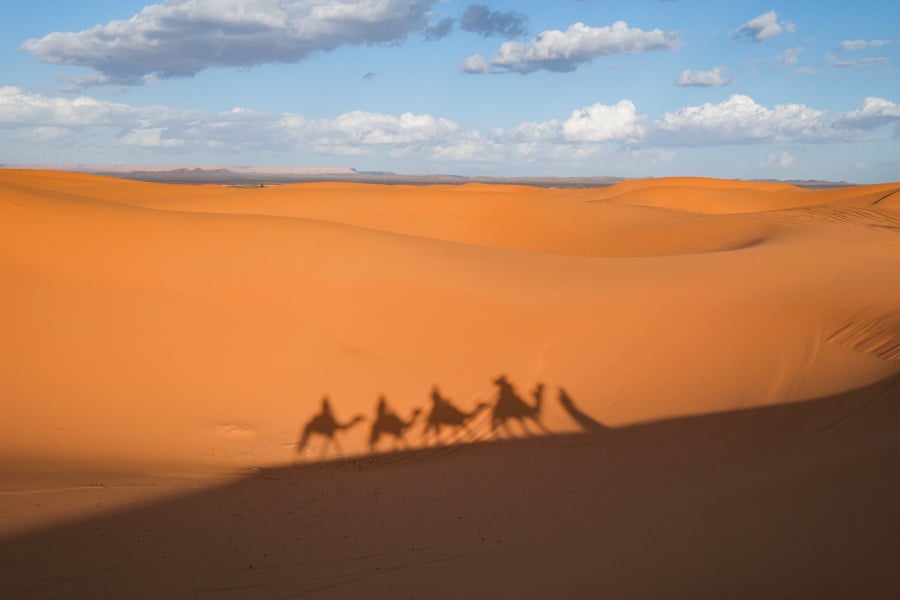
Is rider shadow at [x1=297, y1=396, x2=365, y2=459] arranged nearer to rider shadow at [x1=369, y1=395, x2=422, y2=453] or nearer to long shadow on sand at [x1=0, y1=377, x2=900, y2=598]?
rider shadow at [x1=369, y1=395, x2=422, y2=453]

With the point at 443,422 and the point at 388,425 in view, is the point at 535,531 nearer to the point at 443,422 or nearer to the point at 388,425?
the point at 443,422

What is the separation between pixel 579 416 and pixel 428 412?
163 cm

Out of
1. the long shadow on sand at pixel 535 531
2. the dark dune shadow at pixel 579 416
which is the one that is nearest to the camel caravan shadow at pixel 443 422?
the dark dune shadow at pixel 579 416

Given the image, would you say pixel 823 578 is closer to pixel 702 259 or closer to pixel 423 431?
pixel 423 431

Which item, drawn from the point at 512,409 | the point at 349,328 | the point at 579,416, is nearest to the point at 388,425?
the point at 512,409

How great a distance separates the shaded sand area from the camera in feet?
13.1

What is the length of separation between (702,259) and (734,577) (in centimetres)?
1020

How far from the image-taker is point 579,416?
7.60m

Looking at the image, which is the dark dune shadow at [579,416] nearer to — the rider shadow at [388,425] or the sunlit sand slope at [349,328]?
the sunlit sand slope at [349,328]

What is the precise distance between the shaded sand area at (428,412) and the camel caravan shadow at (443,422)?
0.18 ft

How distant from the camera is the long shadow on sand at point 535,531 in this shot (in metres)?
3.68

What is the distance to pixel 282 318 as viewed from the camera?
9586 millimetres

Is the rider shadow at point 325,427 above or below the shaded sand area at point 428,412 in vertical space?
below

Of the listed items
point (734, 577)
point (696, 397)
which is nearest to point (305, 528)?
point (734, 577)
